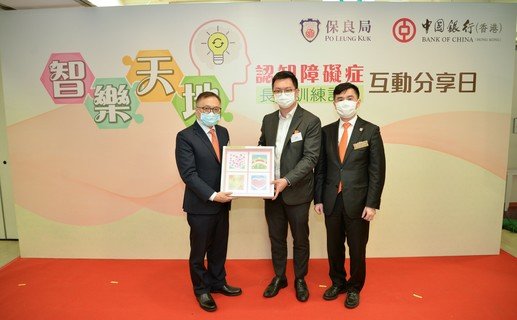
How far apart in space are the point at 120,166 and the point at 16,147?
1177 mm

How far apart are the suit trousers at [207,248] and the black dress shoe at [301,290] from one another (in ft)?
2.10

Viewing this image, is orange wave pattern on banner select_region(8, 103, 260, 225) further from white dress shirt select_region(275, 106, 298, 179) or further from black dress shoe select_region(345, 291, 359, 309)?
black dress shoe select_region(345, 291, 359, 309)

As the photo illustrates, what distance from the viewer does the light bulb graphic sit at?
10.7 ft

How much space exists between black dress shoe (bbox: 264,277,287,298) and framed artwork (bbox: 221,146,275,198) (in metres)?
0.84

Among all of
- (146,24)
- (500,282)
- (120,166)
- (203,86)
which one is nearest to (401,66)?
(203,86)

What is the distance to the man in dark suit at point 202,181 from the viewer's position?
8.03 feet

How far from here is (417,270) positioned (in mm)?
3205

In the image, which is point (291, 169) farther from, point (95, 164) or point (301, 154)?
point (95, 164)

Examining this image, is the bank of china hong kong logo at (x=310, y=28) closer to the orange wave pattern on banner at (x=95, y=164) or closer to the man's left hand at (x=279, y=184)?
the orange wave pattern on banner at (x=95, y=164)

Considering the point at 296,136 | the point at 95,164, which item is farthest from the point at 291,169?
the point at 95,164

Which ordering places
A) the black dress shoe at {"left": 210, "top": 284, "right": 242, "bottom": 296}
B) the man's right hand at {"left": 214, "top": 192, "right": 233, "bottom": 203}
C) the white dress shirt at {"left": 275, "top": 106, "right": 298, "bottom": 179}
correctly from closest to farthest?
the man's right hand at {"left": 214, "top": 192, "right": 233, "bottom": 203} → the white dress shirt at {"left": 275, "top": 106, "right": 298, "bottom": 179} → the black dress shoe at {"left": 210, "top": 284, "right": 242, "bottom": 296}

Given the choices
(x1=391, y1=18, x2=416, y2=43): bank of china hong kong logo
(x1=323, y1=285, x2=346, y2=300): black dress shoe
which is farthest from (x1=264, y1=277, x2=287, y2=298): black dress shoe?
(x1=391, y1=18, x2=416, y2=43): bank of china hong kong logo

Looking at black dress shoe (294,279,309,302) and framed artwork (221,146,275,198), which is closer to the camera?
framed artwork (221,146,275,198)

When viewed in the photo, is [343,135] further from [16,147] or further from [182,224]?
[16,147]
